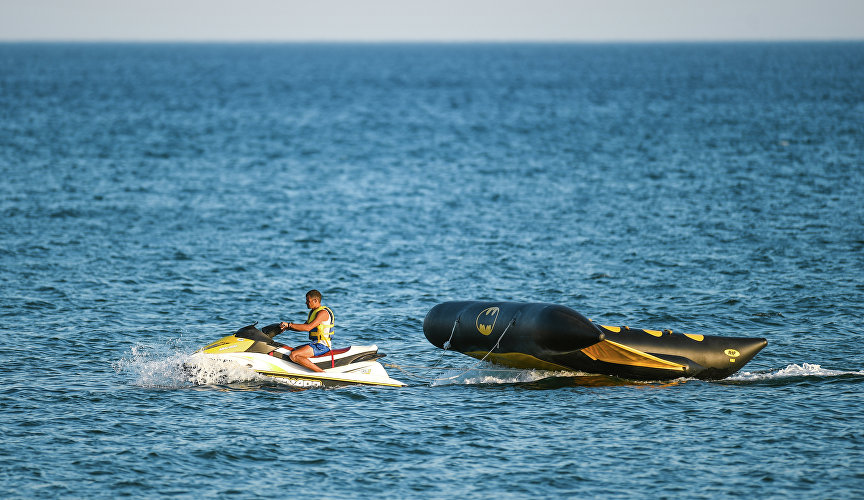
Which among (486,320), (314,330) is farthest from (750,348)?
(314,330)

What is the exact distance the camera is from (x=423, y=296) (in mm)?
25703

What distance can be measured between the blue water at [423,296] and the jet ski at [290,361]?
0.33m

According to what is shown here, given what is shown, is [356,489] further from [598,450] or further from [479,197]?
[479,197]

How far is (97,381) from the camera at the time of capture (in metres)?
18.3

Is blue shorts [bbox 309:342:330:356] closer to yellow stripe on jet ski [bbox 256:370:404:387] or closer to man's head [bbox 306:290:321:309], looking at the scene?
yellow stripe on jet ski [bbox 256:370:404:387]

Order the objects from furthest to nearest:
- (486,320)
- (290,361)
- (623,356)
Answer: (486,320) < (290,361) < (623,356)

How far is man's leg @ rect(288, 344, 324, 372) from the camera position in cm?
1808

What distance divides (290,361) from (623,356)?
6398 mm

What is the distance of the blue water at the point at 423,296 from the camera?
14.7 m

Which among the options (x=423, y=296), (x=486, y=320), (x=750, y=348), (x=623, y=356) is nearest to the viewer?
(x=623, y=356)

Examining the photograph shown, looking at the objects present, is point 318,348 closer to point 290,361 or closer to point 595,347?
point 290,361

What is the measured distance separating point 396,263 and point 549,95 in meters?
78.5

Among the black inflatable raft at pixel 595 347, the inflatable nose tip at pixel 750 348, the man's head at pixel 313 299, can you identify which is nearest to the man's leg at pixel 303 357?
the man's head at pixel 313 299

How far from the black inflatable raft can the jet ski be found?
1.94 metres
